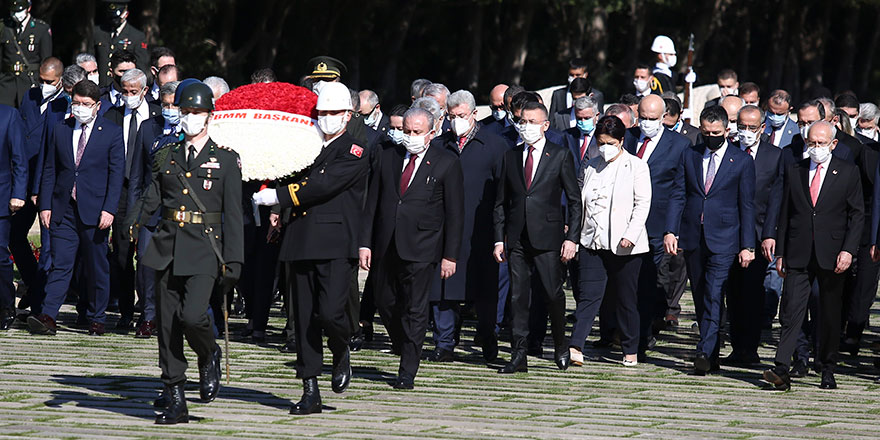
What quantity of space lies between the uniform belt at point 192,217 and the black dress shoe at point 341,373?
1.38 metres

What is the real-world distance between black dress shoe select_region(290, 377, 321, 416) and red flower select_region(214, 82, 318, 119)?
178cm

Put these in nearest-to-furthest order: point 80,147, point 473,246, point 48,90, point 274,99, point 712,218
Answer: point 274,99
point 712,218
point 473,246
point 80,147
point 48,90

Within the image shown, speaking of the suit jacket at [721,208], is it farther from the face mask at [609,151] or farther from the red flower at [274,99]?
the red flower at [274,99]

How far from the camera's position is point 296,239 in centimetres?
1057

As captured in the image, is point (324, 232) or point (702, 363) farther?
point (702, 363)

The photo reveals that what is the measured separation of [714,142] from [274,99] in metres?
4.07

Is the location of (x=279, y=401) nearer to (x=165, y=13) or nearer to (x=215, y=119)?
(x=215, y=119)

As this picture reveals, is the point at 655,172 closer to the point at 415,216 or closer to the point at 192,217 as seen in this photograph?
the point at 415,216

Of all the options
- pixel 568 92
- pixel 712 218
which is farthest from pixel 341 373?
pixel 568 92

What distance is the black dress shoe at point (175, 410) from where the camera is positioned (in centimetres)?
980

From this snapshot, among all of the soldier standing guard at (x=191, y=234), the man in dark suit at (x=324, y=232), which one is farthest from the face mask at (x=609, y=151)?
the soldier standing guard at (x=191, y=234)

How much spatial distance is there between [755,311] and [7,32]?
9459 millimetres

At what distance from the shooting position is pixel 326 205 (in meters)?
10.7

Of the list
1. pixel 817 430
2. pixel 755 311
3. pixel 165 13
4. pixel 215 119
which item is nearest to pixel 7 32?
pixel 215 119
